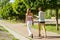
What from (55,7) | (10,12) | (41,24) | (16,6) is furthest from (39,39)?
(10,12)

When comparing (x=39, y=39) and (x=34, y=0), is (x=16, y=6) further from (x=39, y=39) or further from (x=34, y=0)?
(x=39, y=39)

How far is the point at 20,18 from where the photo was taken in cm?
5197

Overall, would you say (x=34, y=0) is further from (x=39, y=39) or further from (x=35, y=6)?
(x=39, y=39)

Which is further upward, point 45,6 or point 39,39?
point 45,6

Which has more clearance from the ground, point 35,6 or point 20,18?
point 35,6

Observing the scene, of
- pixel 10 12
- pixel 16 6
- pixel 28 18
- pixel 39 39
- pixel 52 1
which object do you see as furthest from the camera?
pixel 10 12

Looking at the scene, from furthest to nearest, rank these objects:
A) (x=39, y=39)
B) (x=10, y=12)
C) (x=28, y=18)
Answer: (x=10, y=12) → (x=28, y=18) → (x=39, y=39)

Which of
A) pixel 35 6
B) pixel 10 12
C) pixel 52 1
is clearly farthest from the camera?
pixel 10 12

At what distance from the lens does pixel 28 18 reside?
14.5 meters

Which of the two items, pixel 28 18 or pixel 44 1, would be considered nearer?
pixel 28 18

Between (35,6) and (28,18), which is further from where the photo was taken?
(35,6)

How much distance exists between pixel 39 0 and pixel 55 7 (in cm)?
174

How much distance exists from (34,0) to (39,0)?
1.35m

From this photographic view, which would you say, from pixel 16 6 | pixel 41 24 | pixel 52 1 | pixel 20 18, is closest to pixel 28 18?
pixel 41 24
